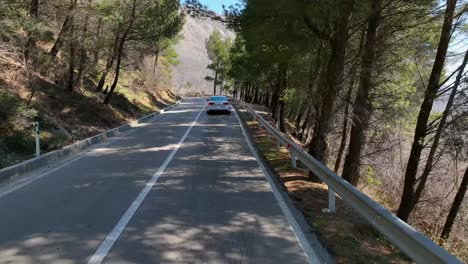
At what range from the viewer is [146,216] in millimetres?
6797

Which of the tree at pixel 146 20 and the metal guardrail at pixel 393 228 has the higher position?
the tree at pixel 146 20

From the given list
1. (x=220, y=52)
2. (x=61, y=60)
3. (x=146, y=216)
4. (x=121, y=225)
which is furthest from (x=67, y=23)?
(x=220, y=52)

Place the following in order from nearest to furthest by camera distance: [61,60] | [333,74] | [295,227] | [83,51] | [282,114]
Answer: [295,227], [333,74], [83,51], [61,60], [282,114]

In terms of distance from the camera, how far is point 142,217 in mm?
6730

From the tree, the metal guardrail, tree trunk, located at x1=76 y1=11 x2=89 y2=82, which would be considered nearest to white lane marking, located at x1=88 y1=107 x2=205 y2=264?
the metal guardrail

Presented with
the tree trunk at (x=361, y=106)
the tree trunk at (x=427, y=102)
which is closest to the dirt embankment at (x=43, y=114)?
the tree trunk at (x=361, y=106)

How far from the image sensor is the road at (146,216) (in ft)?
17.4

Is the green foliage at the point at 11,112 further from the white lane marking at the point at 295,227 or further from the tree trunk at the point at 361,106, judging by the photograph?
the tree trunk at the point at 361,106

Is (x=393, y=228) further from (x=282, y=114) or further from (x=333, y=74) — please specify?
(x=282, y=114)

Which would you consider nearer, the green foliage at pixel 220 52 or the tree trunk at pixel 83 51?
the tree trunk at pixel 83 51

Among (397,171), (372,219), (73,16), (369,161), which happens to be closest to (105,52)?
(73,16)

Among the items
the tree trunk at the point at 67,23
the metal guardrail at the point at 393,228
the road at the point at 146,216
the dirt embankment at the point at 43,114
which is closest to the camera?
the metal guardrail at the point at 393,228

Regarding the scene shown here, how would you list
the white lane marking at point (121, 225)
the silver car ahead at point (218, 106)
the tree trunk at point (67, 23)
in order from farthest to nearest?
the silver car ahead at point (218, 106)
the tree trunk at point (67, 23)
the white lane marking at point (121, 225)

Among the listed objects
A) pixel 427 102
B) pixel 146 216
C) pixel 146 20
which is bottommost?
pixel 146 216
